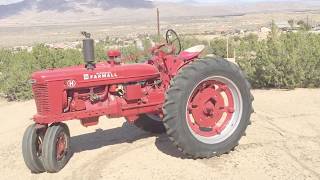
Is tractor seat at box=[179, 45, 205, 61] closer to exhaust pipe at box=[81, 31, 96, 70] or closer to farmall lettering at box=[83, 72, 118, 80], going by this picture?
farmall lettering at box=[83, 72, 118, 80]

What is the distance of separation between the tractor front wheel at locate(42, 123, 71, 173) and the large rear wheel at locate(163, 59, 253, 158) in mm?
1347

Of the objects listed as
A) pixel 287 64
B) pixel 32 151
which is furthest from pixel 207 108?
pixel 287 64

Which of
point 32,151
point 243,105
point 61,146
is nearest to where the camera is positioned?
point 32,151

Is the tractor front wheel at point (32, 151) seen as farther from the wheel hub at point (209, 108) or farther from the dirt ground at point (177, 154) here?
the wheel hub at point (209, 108)

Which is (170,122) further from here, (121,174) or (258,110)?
(258,110)

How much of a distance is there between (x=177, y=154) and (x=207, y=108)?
739 mm

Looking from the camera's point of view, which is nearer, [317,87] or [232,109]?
[232,109]

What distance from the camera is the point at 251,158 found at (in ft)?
21.4

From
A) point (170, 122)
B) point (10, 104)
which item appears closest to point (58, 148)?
point (170, 122)

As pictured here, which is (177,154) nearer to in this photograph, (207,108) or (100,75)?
(207,108)

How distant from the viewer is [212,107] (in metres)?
7.00

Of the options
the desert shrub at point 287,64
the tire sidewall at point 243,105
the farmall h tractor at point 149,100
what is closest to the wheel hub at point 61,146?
the farmall h tractor at point 149,100

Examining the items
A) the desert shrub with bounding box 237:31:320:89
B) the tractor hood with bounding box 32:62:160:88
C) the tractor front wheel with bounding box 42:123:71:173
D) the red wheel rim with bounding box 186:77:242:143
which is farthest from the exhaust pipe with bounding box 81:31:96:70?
the desert shrub with bounding box 237:31:320:89

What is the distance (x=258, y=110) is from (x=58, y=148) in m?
4.18
